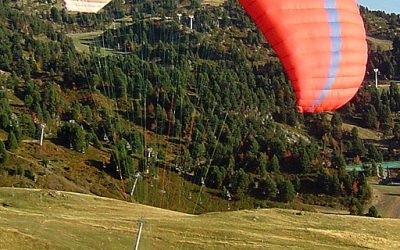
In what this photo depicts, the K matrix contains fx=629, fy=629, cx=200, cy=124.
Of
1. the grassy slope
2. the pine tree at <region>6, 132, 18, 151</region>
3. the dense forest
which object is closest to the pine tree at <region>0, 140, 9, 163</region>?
the dense forest

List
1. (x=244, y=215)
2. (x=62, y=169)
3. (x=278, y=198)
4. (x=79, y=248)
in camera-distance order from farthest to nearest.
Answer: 1. (x=278, y=198)
2. (x=62, y=169)
3. (x=244, y=215)
4. (x=79, y=248)

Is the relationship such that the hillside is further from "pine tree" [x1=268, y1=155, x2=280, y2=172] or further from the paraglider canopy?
"pine tree" [x1=268, y1=155, x2=280, y2=172]

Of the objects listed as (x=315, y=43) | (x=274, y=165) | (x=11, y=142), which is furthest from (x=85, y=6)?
(x=274, y=165)

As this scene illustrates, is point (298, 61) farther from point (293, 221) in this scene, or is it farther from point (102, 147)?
point (102, 147)

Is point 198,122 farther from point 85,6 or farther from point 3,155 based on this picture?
point 85,6

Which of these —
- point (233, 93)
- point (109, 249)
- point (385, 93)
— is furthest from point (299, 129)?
point (109, 249)

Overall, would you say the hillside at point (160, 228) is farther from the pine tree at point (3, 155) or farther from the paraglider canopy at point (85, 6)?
the pine tree at point (3, 155)
